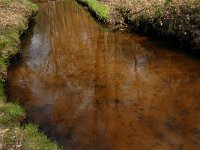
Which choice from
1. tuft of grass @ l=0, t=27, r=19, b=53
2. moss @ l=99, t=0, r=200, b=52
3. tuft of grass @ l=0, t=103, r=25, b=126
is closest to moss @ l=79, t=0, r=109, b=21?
moss @ l=99, t=0, r=200, b=52

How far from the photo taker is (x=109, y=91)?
1541 cm

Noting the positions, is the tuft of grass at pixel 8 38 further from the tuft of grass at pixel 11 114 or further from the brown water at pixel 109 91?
the tuft of grass at pixel 11 114

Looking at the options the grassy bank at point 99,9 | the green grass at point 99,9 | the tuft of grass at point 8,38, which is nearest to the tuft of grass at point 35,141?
the tuft of grass at point 8,38

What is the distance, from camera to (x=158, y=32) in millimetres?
21891

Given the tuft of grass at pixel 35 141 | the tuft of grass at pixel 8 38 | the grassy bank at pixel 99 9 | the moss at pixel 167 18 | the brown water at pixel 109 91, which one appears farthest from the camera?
the grassy bank at pixel 99 9

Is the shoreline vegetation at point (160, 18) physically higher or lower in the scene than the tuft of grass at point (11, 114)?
higher

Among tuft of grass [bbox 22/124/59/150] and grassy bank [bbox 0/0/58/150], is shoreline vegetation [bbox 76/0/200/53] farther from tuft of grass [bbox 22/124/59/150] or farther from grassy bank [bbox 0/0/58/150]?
tuft of grass [bbox 22/124/59/150]

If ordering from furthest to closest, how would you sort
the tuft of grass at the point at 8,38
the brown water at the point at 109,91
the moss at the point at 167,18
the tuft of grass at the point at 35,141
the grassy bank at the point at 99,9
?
the grassy bank at the point at 99,9
the tuft of grass at the point at 8,38
the moss at the point at 167,18
the brown water at the point at 109,91
the tuft of grass at the point at 35,141

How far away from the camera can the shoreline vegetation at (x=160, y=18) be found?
19078 mm

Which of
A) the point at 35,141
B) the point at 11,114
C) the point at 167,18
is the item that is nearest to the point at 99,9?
the point at 167,18

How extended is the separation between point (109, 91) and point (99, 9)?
15.3 m

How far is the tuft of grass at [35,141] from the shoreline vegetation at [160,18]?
10.8 m

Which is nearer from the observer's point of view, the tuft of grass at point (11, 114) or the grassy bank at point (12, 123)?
the grassy bank at point (12, 123)

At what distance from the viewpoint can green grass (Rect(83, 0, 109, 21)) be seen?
27.1 m
